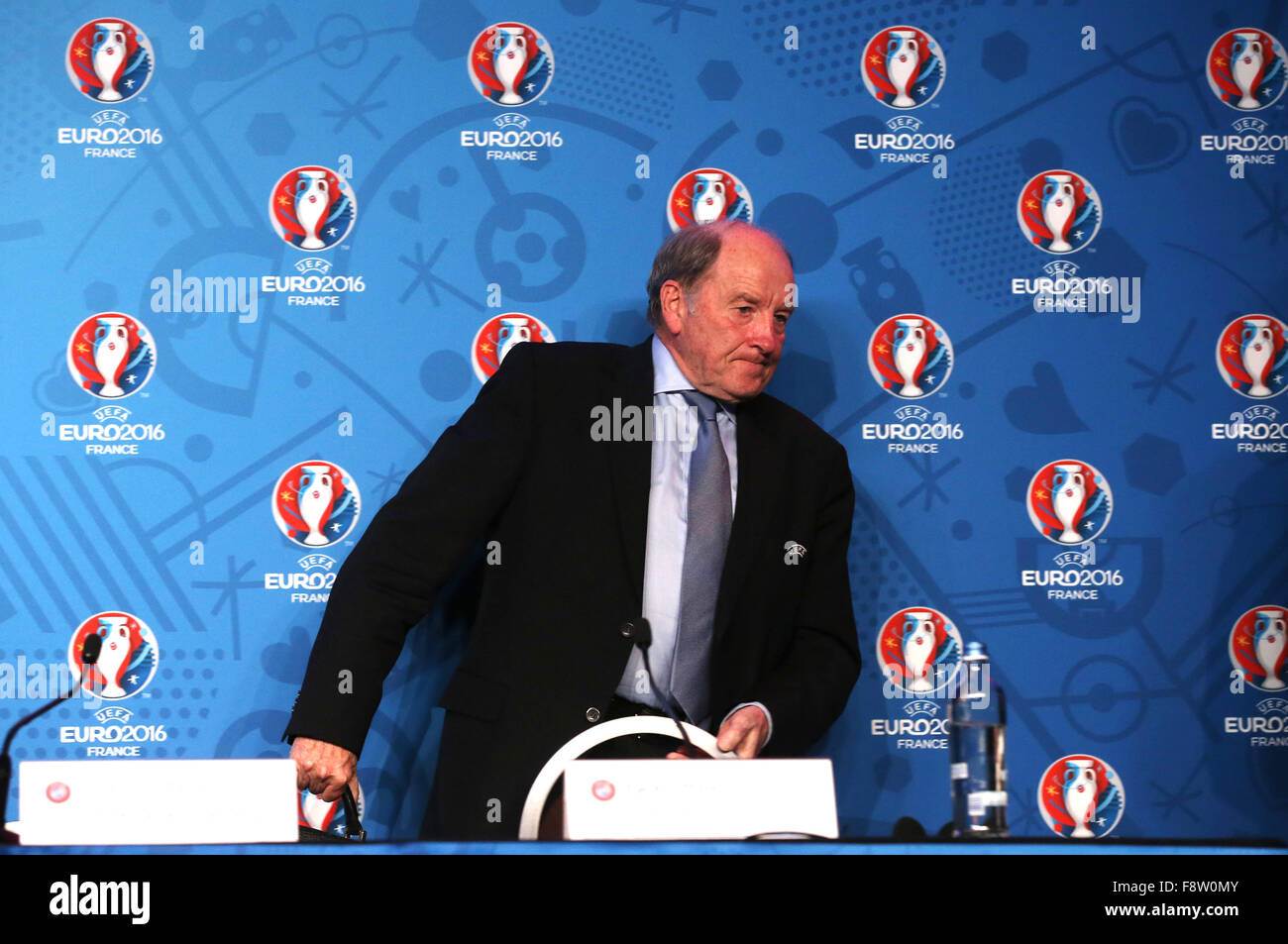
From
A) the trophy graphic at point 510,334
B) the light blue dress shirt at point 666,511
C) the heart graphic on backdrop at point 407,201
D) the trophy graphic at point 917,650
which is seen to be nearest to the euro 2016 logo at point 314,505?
the trophy graphic at point 510,334

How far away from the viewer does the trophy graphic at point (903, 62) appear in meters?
3.20

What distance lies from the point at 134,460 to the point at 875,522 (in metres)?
1.85

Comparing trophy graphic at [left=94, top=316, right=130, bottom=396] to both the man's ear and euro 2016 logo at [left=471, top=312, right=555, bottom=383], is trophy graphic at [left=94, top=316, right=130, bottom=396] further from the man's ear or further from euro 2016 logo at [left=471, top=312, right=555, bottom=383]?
the man's ear

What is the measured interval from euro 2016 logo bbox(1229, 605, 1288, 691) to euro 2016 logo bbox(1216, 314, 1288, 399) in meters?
0.61

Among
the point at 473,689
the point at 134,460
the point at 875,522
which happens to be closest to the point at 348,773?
the point at 473,689

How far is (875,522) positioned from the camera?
3105mm

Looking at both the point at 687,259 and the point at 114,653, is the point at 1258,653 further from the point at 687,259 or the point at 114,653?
the point at 114,653

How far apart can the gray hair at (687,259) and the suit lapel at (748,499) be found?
0.32 meters

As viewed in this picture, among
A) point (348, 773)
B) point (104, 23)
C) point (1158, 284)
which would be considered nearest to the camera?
point (348, 773)

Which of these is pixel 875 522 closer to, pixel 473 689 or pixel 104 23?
pixel 473 689

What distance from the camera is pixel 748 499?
2730 mm

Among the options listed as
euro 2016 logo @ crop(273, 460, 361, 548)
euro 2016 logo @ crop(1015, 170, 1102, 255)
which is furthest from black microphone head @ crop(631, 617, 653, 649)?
euro 2016 logo @ crop(1015, 170, 1102, 255)

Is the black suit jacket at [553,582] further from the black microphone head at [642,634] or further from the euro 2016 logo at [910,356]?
the black microphone head at [642,634]
